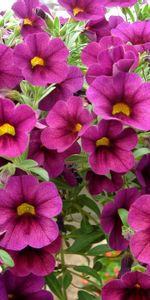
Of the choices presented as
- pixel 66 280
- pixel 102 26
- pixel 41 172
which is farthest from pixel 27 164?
pixel 102 26

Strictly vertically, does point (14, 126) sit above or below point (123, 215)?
above

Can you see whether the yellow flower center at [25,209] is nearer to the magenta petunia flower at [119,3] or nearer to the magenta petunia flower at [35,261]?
the magenta petunia flower at [35,261]

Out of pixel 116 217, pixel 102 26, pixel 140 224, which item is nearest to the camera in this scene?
pixel 140 224

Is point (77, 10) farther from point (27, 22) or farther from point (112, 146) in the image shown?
point (112, 146)

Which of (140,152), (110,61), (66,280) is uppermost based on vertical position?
(110,61)

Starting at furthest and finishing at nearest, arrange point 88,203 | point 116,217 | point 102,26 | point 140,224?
point 102,26 < point 88,203 < point 116,217 < point 140,224

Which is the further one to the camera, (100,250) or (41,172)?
(100,250)

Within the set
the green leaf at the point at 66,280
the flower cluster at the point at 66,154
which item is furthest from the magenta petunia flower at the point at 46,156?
the green leaf at the point at 66,280
